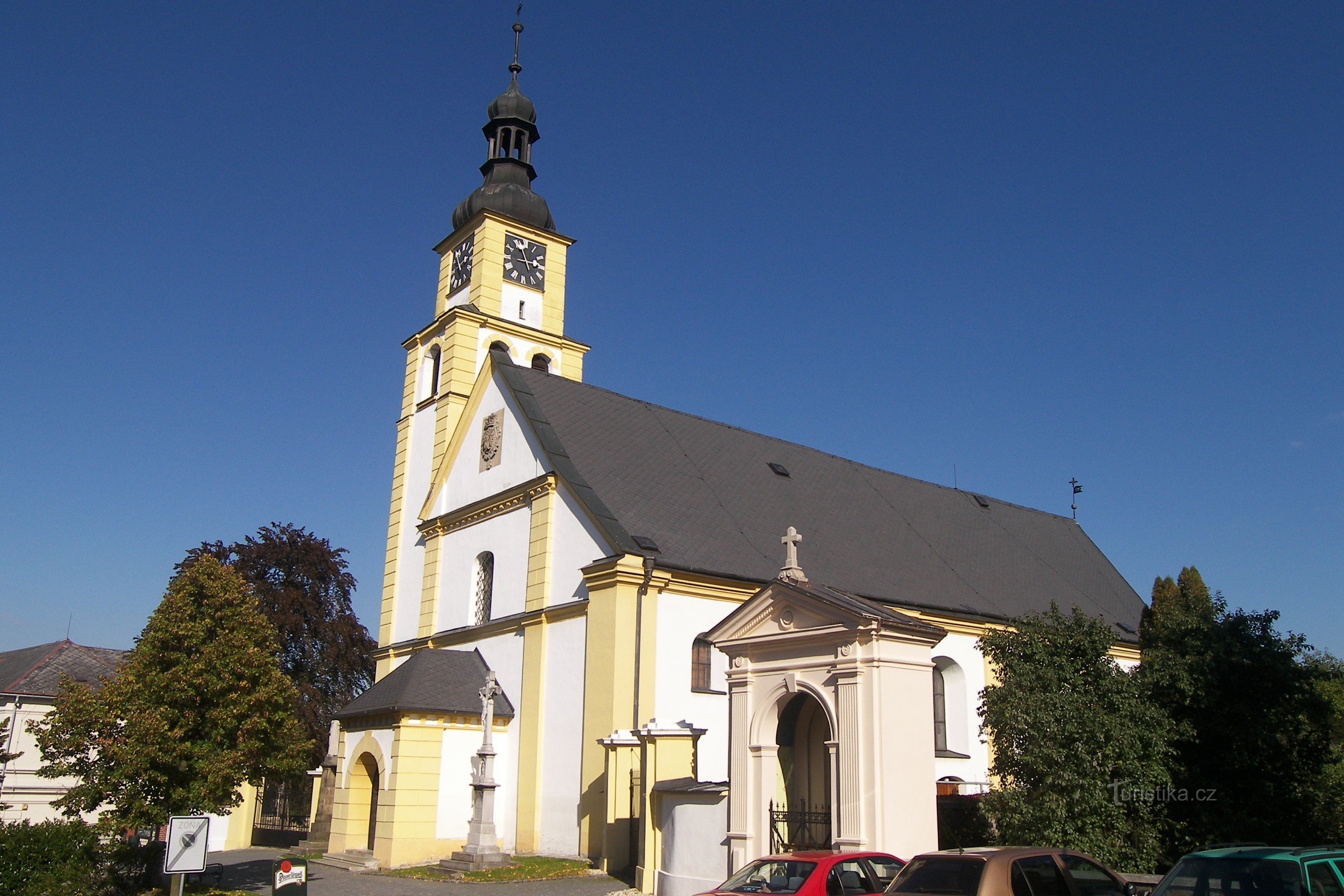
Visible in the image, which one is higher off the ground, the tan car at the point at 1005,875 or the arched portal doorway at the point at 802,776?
the arched portal doorway at the point at 802,776

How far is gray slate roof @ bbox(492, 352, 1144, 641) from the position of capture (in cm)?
2530

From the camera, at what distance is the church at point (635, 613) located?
50.8 ft

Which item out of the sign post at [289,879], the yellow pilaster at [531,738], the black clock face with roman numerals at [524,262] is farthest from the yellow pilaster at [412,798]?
the black clock face with roman numerals at [524,262]

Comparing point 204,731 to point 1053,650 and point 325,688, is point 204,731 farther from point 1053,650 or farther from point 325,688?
point 325,688

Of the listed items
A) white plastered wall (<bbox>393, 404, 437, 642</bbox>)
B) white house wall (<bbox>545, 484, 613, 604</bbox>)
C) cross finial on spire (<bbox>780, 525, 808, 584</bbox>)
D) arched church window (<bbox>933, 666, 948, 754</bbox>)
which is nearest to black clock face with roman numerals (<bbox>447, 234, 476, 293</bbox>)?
white plastered wall (<bbox>393, 404, 437, 642</bbox>)

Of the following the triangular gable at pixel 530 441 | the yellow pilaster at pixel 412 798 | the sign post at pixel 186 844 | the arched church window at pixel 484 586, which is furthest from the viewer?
the arched church window at pixel 484 586

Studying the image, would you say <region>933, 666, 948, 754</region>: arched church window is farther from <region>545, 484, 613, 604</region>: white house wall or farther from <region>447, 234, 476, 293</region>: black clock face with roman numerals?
<region>447, 234, 476, 293</region>: black clock face with roman numerals

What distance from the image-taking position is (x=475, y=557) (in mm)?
28203

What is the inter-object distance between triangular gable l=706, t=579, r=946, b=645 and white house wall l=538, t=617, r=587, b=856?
22.2 ft

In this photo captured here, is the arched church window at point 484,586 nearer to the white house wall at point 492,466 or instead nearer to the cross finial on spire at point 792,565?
the white house wall at point 492,466

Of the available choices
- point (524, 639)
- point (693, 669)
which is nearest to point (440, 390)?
point (524, 639)

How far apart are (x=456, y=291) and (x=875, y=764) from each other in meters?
24.2

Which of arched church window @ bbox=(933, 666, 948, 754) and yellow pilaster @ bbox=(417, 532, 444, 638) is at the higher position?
yellow pilaster @ bbox=(417, 532, 444, 638)

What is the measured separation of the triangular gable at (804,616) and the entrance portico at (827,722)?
0.02 meters
